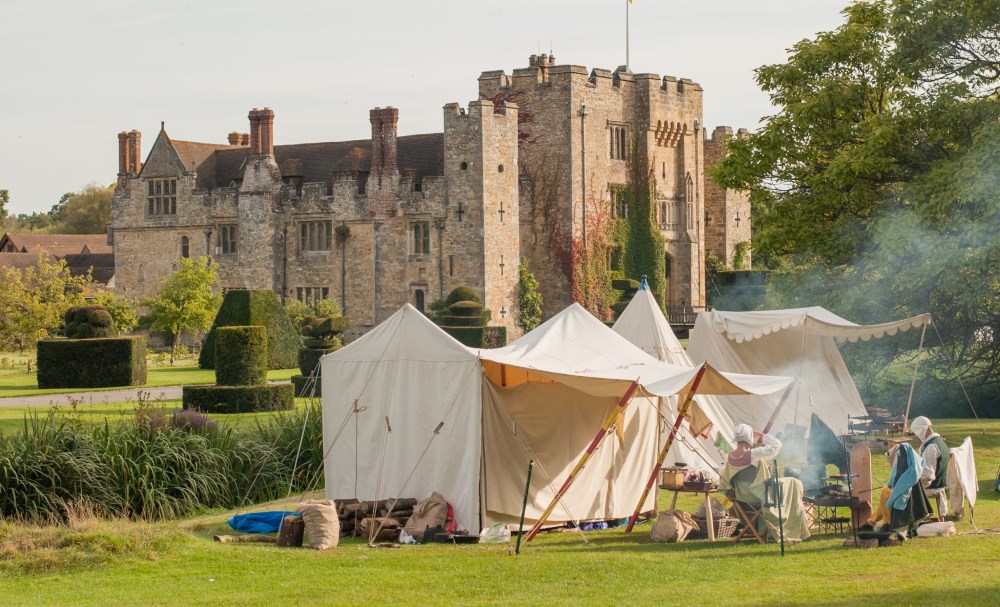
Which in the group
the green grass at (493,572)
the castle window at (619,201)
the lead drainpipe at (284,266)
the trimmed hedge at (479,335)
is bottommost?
the green grass at (493,572)

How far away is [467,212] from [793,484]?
33744 millimetres

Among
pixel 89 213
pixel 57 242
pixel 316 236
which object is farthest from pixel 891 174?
pixel 89 213

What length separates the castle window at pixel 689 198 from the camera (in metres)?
53.6

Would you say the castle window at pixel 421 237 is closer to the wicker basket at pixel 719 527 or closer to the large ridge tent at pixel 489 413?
the large ridge tent at pixel 489 413

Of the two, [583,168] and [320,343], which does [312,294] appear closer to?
[583,168]

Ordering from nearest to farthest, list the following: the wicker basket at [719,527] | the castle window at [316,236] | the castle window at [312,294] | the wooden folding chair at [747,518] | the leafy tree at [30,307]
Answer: the wooden folding chair at [747,518] → the wicker basket at [719,527] → the leafy tree at [30,307] → the castle window at [316,236] → the castle window at [312,294]

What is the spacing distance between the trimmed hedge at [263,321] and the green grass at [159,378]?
0.47m

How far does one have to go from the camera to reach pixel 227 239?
52250mm

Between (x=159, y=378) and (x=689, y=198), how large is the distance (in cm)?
2445

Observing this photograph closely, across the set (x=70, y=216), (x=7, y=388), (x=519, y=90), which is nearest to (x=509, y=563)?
(x=7, y=388)

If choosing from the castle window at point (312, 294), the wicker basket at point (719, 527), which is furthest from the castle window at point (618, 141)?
the wicker basket at point (719, 527)

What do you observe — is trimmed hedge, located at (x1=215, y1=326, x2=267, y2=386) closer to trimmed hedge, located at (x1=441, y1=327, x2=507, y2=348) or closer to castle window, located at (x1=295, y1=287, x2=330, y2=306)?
trimmed hedge, located at (x1=441, y1=327, x2=507, y2=348)

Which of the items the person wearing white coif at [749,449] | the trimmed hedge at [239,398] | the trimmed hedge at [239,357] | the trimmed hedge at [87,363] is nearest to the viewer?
the person wearing white coif at [749,449]

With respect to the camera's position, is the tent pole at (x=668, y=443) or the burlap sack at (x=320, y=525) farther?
the tent pole at (x=668, y=443)
